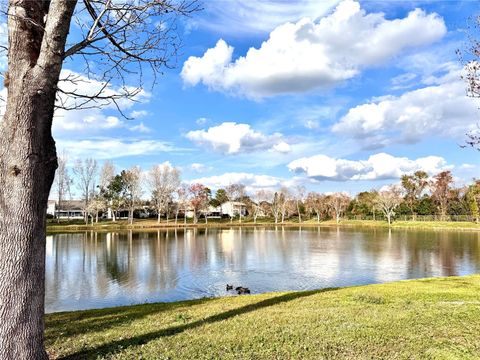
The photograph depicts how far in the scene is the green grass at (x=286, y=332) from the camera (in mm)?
5648

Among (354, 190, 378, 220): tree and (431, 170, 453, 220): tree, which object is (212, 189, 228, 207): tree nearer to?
(354, 190, 378, 220): tree

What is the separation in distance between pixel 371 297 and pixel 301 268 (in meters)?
14.1

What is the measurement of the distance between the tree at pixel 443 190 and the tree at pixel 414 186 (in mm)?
4166

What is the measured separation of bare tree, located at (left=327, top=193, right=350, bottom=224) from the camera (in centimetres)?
9319

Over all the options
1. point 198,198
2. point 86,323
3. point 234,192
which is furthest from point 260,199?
point 86,323

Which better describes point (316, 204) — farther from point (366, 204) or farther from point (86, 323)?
point (86, 323)

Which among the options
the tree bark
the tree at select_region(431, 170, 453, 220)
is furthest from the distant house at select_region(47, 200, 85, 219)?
the tree bark

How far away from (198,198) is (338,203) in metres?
33.9

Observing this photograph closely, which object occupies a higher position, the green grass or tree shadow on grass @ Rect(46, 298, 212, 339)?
the green grass

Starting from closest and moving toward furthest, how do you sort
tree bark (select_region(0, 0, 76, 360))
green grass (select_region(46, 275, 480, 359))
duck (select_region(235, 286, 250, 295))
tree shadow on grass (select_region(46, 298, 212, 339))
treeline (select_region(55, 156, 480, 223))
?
tree bark (select_region(0, 0, 76, 360)) < green grass (select_region(46, 275, 480, 359)) < tree shadow on grass (select_region(46, 298, 212, 339)) < duck (select_region(235, 286, 250, 295)) < treeline (select_region(55, 156, 480, 223))

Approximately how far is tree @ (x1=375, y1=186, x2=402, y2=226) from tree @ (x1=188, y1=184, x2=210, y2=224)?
38.8 m

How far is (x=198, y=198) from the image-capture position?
88.6m

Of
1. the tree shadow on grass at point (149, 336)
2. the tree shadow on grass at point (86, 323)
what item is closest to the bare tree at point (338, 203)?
the tree shadow on grass at point (149, 336)

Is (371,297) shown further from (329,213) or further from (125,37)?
(329,213)
